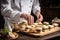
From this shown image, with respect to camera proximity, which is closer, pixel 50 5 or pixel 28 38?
pixel 28 38

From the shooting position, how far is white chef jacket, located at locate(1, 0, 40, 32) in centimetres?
175

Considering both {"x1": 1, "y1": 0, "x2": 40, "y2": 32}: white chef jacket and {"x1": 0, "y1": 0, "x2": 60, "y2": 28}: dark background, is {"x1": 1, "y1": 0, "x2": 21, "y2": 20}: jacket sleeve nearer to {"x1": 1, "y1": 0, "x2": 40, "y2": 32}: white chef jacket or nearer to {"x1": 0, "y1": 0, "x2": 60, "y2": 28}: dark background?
{"x1": 1, "y1": 0, "x2": 40, "y2": 32}: white chef jacket

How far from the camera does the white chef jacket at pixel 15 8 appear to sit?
175 cm

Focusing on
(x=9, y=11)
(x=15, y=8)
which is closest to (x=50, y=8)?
(x=15, y=8)

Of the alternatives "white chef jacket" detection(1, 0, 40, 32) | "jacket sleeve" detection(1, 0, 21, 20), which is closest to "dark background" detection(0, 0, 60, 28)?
"white chef jacket" detection(1, 0, 40, 32)

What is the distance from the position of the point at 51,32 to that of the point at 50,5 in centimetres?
114

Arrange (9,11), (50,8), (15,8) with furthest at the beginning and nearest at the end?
(50,8), (15,8), (9,11)

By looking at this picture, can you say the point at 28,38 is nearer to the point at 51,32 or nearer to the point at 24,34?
the point at 24,34

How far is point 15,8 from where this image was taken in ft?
6.31

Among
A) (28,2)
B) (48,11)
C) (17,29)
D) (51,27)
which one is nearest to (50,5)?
(48,11)

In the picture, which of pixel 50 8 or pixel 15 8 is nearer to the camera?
pixel 15 8

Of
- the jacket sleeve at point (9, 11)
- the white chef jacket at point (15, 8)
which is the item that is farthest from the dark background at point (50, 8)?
the jacket sleeve at point (9, 11)

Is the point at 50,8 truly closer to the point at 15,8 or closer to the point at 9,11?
the point at 15,8

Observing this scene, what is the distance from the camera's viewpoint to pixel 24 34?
1.63 metres
